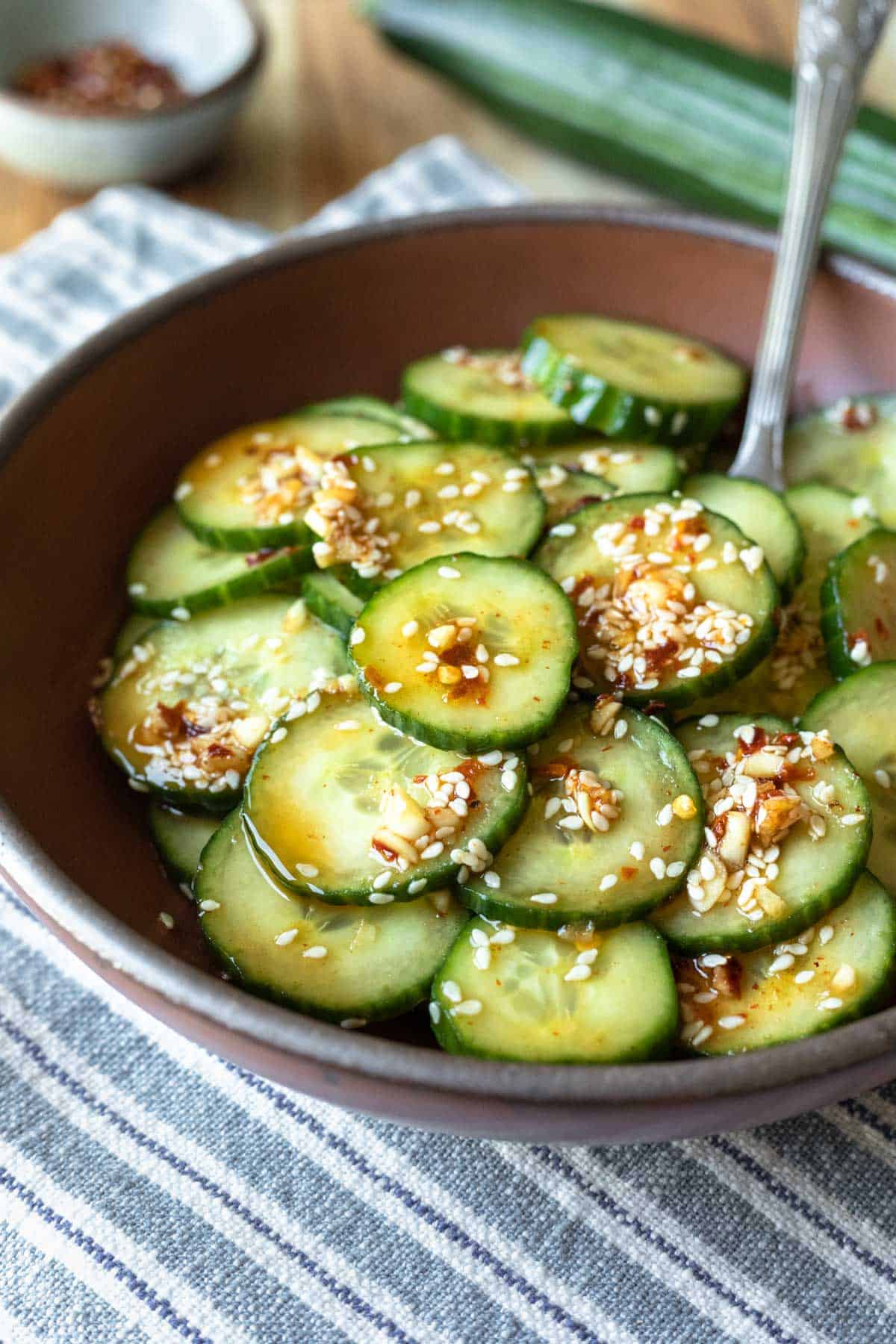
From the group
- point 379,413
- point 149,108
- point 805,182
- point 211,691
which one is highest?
point 805,182


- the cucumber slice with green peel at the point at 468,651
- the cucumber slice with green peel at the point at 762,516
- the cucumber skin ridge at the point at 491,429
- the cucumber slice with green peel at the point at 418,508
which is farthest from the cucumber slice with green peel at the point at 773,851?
the cucumber skin ridge at the point at 491,429

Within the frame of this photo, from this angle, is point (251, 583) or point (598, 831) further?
point (251, 583)

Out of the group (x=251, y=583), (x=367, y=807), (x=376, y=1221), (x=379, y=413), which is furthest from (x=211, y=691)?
(x=376, y=1221)

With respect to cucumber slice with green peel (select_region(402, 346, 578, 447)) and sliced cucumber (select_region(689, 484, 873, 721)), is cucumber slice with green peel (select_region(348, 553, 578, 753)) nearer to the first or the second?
sliced cucumber (select_region(689, 484, 873, 721))

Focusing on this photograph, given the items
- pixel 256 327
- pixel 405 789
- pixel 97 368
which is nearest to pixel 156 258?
pixel 256 327

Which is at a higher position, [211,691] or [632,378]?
[632,378]

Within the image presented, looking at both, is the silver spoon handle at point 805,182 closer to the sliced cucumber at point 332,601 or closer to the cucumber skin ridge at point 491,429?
the cucumber skin ridge at point 491,429

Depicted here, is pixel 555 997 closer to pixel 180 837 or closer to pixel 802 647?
pixel 180 837
